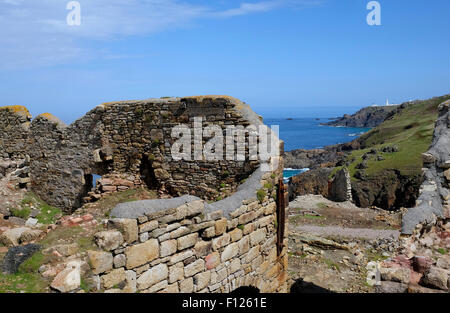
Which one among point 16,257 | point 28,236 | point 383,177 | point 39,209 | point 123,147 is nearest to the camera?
point 16,257

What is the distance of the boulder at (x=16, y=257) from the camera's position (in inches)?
167

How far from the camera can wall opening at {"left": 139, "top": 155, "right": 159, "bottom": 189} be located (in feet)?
37.4

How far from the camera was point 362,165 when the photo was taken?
35.6m

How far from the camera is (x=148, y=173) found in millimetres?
11547

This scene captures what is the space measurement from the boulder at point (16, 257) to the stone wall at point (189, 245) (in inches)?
32.3

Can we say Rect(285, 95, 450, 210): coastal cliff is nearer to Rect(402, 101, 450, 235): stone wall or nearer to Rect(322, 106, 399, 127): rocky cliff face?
Rect(402, 101, 450, 235): stone wall

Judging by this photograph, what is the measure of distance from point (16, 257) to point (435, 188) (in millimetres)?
7235

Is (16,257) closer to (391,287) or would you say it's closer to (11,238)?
(11,238)

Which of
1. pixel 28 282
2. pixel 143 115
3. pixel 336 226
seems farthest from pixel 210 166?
pixel 336 226

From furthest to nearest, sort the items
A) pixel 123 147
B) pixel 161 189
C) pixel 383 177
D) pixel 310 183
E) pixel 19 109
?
1. pixel 383 177
2. pixel 310 183
3. pixel 19 109
4. pixel 123 147
5. pixel 161 189

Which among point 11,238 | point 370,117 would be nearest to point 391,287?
point 11,238

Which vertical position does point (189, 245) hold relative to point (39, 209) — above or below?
above

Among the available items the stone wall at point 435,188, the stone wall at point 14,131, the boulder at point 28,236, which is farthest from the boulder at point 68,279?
the stone wall at point 14,131
